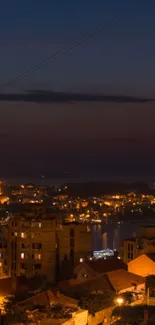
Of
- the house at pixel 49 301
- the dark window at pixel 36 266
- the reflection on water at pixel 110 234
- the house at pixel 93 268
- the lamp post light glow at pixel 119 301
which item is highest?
the house at pixel 49 301

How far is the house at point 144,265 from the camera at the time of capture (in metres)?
7.65

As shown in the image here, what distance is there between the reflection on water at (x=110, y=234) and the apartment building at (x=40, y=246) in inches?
202

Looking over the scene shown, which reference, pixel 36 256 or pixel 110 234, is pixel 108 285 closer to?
pixel 36 256

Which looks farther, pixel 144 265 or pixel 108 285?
pixel 144 265

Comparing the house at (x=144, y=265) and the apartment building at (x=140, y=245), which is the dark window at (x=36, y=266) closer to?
the apartment building at (x=140, y=245)

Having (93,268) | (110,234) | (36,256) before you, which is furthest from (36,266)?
(110,234)

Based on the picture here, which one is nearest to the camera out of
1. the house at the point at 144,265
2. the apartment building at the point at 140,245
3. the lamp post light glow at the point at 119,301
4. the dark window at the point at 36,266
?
the lamp post light glow at the point at 119,301

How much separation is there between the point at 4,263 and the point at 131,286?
3.49 m

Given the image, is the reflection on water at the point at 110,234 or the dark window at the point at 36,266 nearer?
the dark window at the point at 36,266

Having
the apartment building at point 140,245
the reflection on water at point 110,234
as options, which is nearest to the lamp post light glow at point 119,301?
the apartment building at point 140,245

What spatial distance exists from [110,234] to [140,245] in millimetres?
10062

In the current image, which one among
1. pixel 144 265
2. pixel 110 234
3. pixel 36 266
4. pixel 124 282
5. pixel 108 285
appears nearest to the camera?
pixel 108 285

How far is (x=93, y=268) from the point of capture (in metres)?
7.80

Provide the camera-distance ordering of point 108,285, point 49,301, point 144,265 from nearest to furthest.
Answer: point 49,301, point 108,285, point 144,265
